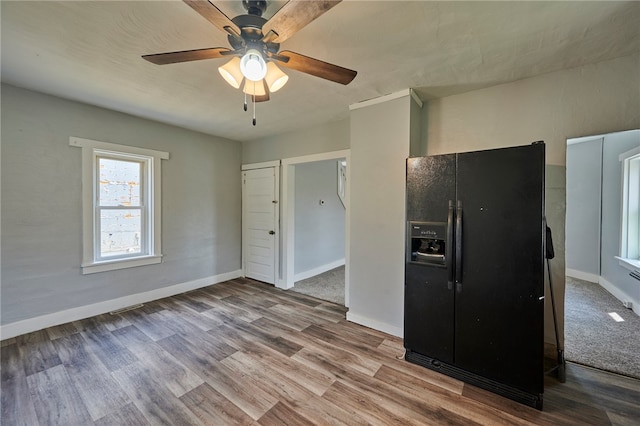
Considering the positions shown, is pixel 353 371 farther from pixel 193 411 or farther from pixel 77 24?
pixel 77 24

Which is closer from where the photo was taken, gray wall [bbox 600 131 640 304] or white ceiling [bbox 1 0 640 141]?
white ceiling [bbox 1 0 640 141]

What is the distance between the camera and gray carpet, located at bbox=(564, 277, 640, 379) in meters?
2.06

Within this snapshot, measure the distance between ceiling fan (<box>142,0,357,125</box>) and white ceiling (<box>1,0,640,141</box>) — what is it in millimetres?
248

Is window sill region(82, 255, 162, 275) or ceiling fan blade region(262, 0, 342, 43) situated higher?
ceiling fan blade region(262, 0, 342, 43)

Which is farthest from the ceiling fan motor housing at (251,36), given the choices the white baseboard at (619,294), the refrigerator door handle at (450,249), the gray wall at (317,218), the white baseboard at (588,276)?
the white baseboard at (619,294)

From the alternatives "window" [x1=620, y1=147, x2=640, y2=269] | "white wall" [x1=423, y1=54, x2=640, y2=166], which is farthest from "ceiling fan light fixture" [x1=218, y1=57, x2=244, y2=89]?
"window" [x1=620, y1=147, x2=640, y2=269]

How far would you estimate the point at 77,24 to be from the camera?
5.28 feet

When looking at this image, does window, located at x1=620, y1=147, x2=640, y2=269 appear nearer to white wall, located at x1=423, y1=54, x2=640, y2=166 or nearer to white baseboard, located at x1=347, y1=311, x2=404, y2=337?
white wall, located at x1=423, y1=54, x2=640, y2=166

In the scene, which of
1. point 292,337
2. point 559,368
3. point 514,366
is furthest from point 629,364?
point 292,337

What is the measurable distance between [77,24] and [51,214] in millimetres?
2147

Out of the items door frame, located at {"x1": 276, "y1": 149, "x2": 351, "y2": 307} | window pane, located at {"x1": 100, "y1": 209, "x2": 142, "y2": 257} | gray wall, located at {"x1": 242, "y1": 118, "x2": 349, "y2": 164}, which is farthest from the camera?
door frame, located at {"x1": 276, "y1": 149, "x2": 351, "y2": 307}

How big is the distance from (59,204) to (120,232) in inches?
→ 27.6

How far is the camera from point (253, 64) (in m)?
1.42

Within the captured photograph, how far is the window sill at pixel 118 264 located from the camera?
9.65 feet
